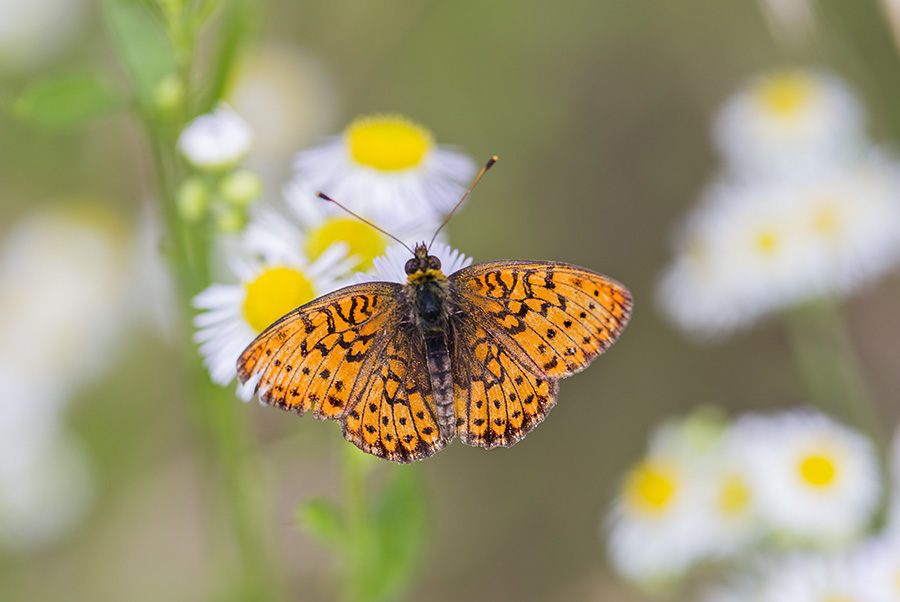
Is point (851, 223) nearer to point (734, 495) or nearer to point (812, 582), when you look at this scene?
point (734, 495)

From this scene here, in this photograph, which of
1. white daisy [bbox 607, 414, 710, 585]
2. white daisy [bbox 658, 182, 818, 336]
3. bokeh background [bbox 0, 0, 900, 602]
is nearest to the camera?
white daisy [bbox 607, 414, 710, 585]

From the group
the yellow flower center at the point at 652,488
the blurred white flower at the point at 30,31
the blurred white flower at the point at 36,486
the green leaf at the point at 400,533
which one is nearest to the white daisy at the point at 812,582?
the yellow flower center at the point at 652,488

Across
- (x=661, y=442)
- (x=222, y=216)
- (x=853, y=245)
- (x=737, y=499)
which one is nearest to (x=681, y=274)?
(x=853, y=245)

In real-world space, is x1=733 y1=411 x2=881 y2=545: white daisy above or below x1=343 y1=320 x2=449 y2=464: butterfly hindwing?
below

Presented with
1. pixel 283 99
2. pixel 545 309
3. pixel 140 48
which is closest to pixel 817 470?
pixel 545 309

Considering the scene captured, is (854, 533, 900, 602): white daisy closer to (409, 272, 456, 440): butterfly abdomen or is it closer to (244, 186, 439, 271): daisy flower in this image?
(409, 272, 456, 440): butterfly abdomen

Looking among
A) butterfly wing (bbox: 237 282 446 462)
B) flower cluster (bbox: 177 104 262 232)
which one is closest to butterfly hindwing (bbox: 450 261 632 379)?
butterfly wing (bbox: 237 282 446 462)
